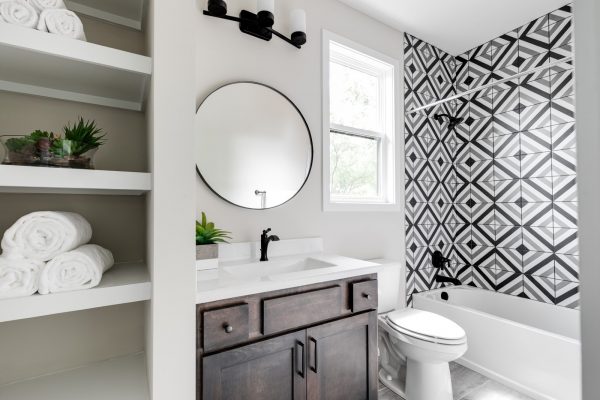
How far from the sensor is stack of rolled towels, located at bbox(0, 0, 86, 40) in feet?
2.72

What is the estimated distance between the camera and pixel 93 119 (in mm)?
1278

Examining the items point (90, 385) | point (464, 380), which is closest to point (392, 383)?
point (464, 380)

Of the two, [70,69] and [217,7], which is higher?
[217,7]

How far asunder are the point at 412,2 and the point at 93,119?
226cm

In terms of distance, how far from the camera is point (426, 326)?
1.74m

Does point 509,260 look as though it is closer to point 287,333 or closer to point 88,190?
point 287,333

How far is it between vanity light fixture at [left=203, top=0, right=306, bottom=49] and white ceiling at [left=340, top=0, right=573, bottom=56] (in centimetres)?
59

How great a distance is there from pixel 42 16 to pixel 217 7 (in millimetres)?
934

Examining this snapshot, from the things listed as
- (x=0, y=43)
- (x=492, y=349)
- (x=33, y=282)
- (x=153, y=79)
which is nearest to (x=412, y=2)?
(x=153, y=79)

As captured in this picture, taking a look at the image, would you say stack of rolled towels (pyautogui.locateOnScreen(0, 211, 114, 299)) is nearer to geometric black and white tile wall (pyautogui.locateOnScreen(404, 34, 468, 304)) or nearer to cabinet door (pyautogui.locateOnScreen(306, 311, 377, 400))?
cabinet door (pyautogui.locateOnScreen(306, 311, 377, 400))

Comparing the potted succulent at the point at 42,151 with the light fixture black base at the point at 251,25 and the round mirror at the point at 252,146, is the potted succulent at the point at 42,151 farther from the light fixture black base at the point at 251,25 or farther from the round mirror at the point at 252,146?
the light fixture black base at the point at 251,25

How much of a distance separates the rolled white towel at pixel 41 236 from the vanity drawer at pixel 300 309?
2.31 feet

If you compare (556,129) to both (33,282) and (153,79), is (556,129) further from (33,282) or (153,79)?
(33,282)

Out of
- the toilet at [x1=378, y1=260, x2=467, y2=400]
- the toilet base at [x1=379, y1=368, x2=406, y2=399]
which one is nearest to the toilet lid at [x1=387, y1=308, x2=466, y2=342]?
the toilet at [x1=378, y1=260, x2=467, y2=400]
